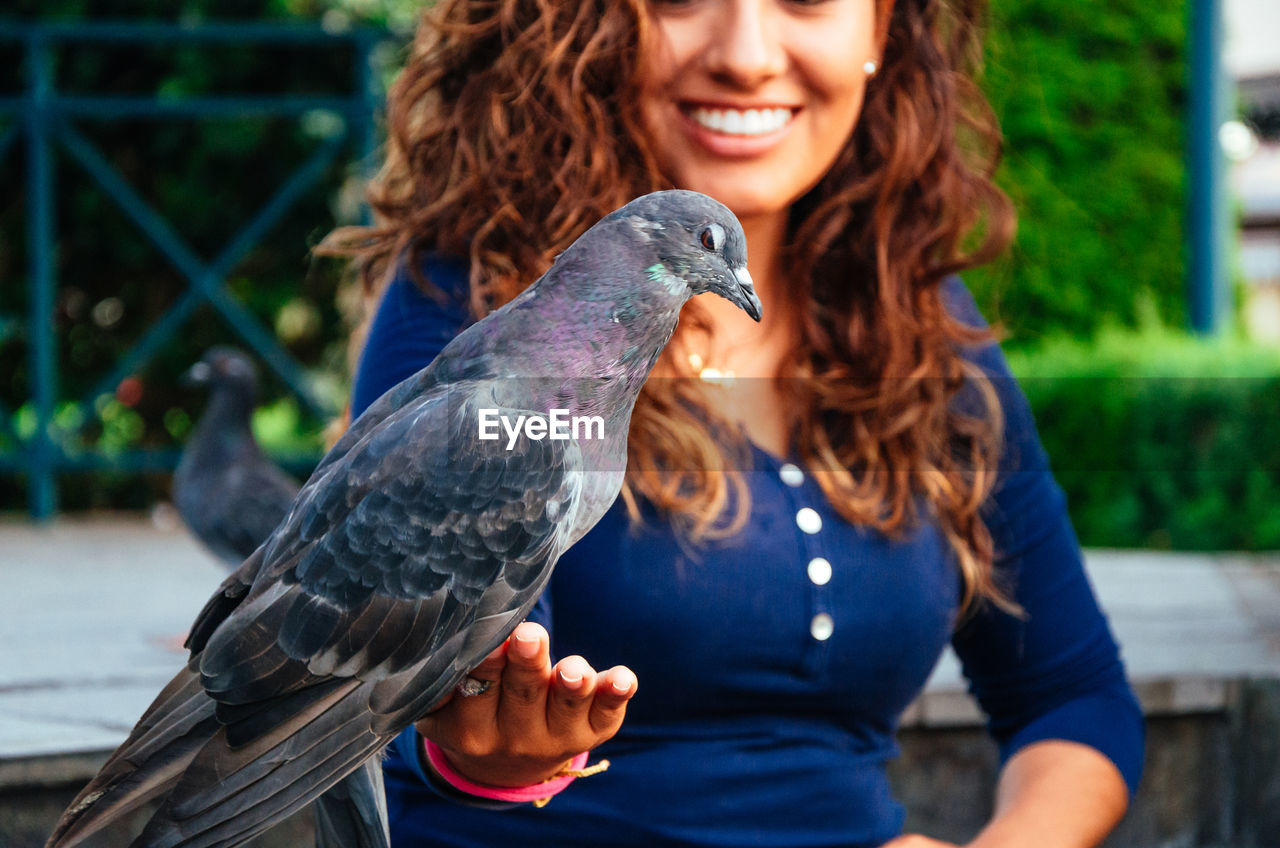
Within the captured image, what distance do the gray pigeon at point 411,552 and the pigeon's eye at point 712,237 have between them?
0.01m

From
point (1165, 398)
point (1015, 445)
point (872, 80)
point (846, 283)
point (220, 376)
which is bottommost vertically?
point (1165, 398)

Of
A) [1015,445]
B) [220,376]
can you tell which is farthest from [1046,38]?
[1015,445]

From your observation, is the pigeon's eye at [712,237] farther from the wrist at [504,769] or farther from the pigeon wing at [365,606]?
the wrist at [504,769]

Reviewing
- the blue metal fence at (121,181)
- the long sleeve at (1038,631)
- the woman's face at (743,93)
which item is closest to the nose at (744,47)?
the woman's face at (743,93)

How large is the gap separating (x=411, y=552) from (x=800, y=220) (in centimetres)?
109

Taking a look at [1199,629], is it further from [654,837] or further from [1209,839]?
[654,837]

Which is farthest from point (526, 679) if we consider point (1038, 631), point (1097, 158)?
point (1097, 158)

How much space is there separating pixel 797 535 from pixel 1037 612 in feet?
1.96

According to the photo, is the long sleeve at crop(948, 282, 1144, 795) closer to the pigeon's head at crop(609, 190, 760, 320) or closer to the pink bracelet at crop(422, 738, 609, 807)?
the pink bracelet at crop(422, 738, 609, 807)

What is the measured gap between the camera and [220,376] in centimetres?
486

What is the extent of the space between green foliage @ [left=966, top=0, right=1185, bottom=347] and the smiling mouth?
6779mm

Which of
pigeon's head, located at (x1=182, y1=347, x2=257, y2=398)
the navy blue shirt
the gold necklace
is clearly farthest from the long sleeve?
pigeon's head, located at (x1=182, y1=347, x2=257, y2=398)

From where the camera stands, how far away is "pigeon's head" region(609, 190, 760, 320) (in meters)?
0.94

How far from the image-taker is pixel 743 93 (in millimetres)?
1393
